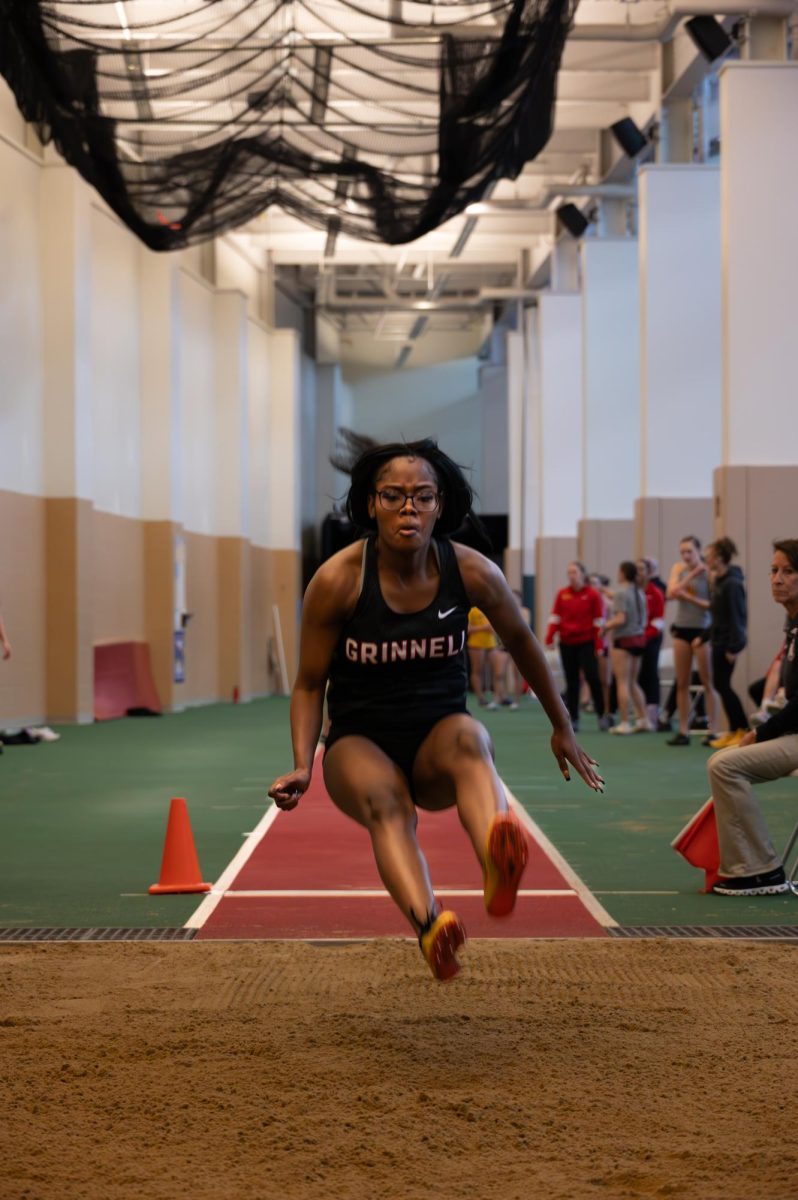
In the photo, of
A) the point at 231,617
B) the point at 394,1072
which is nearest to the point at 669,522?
the point at 231,617

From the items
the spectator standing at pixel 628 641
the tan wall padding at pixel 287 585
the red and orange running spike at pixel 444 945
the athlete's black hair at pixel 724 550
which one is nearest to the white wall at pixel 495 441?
the tan wall padding at pixel 287 585

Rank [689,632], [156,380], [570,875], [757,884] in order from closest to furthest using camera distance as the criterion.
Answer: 1. [757,884]
2. [570,875]
3. [689,632]
4. [156,380]

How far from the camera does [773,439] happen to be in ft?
53.9

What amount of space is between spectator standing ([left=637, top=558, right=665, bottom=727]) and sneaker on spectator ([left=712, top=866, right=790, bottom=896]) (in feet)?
34.3

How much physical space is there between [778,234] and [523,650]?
40.9 ft

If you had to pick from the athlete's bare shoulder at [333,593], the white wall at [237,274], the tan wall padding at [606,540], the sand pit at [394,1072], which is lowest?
the sand pit at [394,1072]

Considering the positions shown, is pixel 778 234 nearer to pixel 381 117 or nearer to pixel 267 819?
pixel 381 117

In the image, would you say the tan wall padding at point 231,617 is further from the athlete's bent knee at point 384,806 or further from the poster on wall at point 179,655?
the athlete's bent knee at point 384,806

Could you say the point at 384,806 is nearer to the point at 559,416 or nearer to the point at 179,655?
the point at 179,655

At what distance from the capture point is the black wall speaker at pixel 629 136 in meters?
22.1

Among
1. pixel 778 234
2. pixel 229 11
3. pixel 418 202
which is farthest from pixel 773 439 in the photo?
pixel 229 11

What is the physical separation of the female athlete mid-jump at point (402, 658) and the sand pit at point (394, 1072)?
65cm

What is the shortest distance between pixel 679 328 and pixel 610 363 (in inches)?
196

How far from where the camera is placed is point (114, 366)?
22.2m
